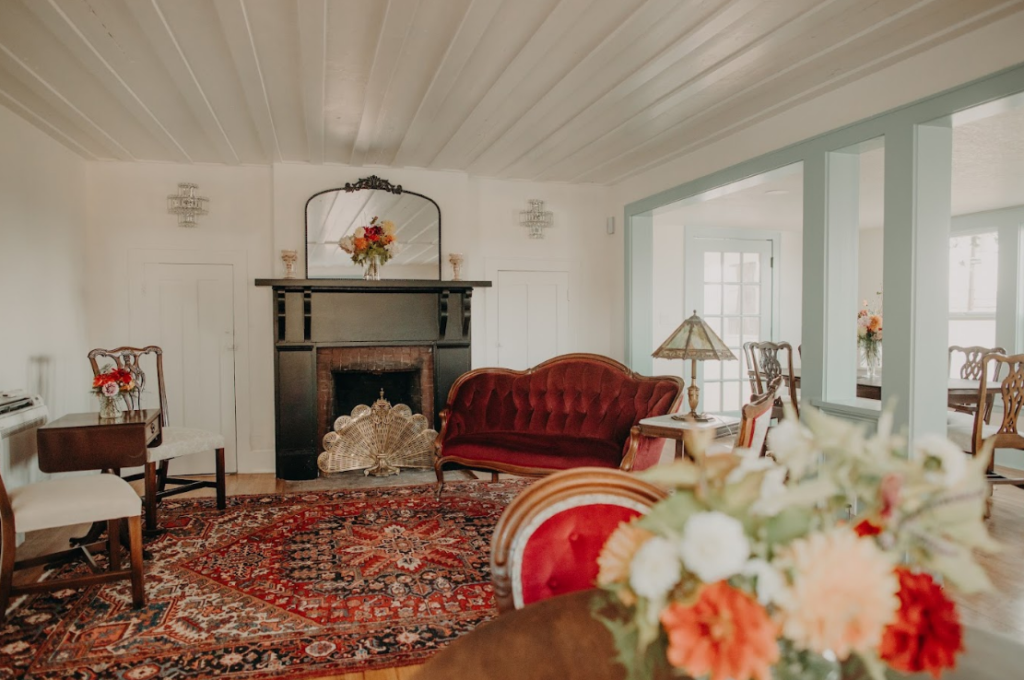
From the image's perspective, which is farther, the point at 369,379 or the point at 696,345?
the point at 369,379

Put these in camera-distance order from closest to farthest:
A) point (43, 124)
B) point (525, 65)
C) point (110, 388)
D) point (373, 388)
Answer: point (525, 65) < point (110, 388) < point (43, 124) < point (373, 388)

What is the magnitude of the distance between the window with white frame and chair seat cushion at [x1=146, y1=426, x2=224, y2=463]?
6.94 meters

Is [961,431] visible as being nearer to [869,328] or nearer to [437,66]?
[869,328]

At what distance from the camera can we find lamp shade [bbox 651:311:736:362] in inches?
133

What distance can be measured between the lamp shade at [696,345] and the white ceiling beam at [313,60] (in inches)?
90.5

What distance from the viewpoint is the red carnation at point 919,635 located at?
0.67 m

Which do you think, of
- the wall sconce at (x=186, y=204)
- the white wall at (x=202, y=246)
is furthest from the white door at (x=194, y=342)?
the wall sconce at (x=186, y=204)

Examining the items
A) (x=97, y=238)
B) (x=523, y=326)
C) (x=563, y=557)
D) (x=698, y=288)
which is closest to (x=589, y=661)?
(x=563, y=557)

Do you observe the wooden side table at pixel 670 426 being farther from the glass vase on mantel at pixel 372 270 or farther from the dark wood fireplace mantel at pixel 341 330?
the glass vase on mantel at pixel 372 270

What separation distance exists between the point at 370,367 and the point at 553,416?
1733 millimetres

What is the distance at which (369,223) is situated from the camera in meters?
5.16

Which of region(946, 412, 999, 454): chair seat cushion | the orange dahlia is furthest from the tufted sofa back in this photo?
the orange dahlia

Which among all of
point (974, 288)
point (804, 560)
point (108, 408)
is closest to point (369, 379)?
point (108, 408)

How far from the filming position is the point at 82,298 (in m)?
4.70
